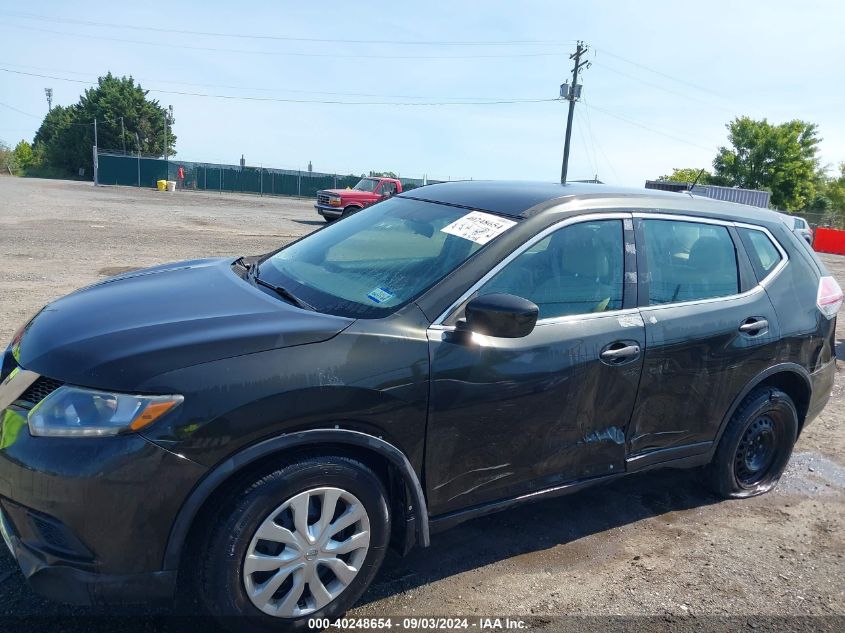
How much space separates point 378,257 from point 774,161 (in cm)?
5939

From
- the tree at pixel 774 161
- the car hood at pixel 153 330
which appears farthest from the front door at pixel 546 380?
the tree at pixel 774 161

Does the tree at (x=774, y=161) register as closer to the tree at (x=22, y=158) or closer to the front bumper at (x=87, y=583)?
the front bumper at (x=87, y=583)

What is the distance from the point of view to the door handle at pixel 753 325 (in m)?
3.68

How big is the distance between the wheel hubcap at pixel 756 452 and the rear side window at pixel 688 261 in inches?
35.8

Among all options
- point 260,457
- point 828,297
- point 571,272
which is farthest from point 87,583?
point 828,297

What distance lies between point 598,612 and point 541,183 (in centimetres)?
228

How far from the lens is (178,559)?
2295 mm

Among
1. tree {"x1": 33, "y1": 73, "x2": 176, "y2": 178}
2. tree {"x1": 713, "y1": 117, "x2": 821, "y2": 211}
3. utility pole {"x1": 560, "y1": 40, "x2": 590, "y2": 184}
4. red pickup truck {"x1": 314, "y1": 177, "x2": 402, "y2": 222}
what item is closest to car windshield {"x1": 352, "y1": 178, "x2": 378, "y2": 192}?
red pickup truck {"x1": 314, "y1": 177, "x2": 402, "y2": 222}

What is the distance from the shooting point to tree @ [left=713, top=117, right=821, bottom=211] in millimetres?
53500

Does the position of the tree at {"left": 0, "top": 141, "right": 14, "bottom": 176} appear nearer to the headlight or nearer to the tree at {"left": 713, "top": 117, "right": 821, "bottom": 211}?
the tree at {"left": 713, "top": 117, "right": 821, "bottom": 211}

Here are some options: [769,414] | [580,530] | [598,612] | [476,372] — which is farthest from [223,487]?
[769,414]

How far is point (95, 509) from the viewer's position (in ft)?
7.09

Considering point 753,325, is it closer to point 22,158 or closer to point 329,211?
point 329,211

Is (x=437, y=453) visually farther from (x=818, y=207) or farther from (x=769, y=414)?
(x=818, y=207)
